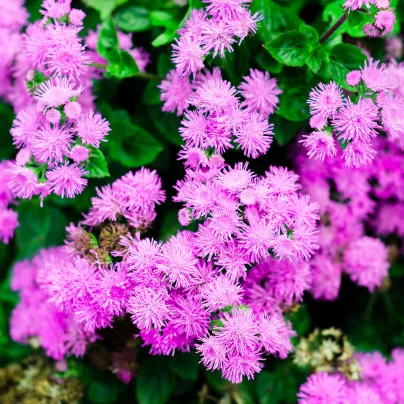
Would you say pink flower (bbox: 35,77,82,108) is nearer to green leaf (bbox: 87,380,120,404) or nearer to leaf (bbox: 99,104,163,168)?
leaf (bbox: 99,104,163,168)

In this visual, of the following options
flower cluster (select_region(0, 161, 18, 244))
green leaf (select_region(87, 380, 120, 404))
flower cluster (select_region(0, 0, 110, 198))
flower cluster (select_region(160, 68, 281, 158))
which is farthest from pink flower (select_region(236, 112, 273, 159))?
green leaf (select_region(87, 380, 120, 404))

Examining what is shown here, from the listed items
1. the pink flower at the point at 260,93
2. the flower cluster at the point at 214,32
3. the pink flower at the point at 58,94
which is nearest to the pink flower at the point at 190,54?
the flower cluster at the point at 214,32

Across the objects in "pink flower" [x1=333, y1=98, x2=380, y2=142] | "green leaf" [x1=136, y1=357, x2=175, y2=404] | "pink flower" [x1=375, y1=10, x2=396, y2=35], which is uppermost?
"pink flower" [x1=375, y1=10, x2=396, y2=35]

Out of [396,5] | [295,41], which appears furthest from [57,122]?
[396,5]

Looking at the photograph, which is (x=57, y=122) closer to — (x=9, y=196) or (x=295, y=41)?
(x=9, y=196)

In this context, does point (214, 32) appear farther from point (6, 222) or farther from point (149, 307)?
point (6, 222)

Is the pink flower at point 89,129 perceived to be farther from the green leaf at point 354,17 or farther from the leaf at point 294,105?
the green leaf at point 354,17

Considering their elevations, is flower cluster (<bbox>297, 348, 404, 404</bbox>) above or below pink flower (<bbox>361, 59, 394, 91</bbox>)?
below
